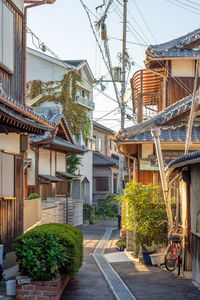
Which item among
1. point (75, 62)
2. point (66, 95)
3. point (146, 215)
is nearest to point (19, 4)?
point (146, 215)

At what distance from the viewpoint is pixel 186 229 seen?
1301 centimetres

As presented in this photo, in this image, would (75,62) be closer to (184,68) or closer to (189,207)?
(184,68)

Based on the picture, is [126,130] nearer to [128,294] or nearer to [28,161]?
[28,161]

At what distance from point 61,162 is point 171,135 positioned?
13148 millimetres

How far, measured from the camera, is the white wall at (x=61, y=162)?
28.6m

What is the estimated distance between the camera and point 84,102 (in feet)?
133

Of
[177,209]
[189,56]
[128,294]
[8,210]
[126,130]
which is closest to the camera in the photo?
[128,294]

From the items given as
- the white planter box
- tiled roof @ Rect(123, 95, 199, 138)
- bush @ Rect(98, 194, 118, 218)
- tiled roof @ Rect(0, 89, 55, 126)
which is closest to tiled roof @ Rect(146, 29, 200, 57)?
tiled roof @ Rect(123, 95, 199, 138)

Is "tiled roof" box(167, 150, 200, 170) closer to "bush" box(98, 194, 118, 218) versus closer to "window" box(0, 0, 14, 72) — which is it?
"window" box(0, 0, 14, 72)

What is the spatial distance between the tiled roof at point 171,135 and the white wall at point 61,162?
467 inches

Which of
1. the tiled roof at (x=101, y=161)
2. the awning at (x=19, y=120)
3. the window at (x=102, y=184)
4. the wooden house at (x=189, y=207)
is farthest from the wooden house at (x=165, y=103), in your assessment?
the window at (x=102, y=184)

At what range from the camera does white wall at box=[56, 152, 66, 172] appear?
2862 cm

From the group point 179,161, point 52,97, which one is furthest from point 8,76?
point 52,97

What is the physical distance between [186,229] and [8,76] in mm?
6730
